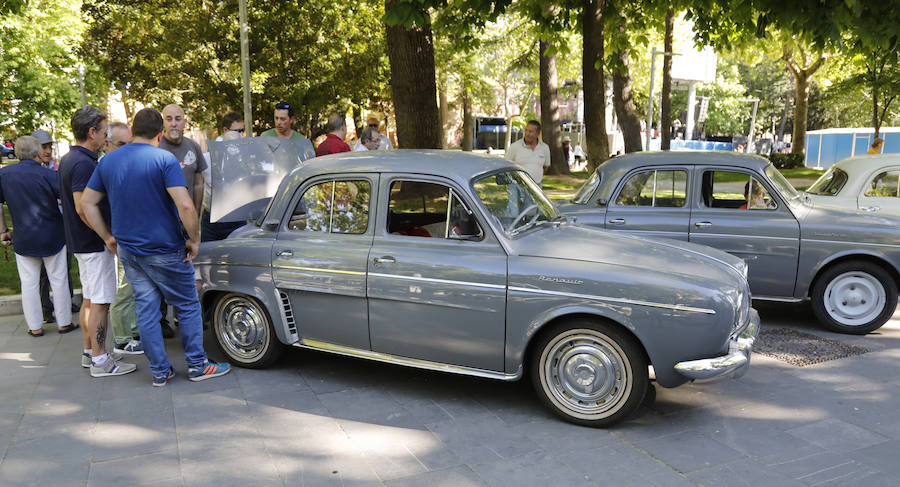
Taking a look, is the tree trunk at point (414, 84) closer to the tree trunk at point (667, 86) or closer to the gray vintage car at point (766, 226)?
the gray vintage car at point (766, 226)

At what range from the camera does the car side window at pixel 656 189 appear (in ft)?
24.2

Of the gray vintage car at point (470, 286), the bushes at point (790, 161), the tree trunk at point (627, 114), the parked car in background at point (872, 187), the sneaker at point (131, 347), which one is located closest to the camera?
the gray vintage car at point (470, 286)

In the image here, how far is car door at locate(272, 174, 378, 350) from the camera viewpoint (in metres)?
5.26

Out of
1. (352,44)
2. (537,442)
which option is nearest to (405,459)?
(537,442)

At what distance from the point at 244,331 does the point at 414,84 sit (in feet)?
23.9

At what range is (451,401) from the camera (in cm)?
523

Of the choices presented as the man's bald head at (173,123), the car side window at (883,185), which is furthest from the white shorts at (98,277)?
the car side window at (883,185)

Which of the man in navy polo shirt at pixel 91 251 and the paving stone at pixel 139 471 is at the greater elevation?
the man in navy polo shirt at pixel 91 251

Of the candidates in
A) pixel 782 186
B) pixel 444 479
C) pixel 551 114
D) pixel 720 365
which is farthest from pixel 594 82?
pixel 444 479

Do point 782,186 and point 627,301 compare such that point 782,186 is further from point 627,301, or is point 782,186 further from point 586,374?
point 586,374

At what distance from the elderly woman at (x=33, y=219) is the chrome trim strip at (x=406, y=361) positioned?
293cm

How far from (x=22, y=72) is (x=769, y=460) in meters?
28.6

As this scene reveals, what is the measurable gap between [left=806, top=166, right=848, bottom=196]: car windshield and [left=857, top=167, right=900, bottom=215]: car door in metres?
0.29

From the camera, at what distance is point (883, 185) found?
28.4 feet
